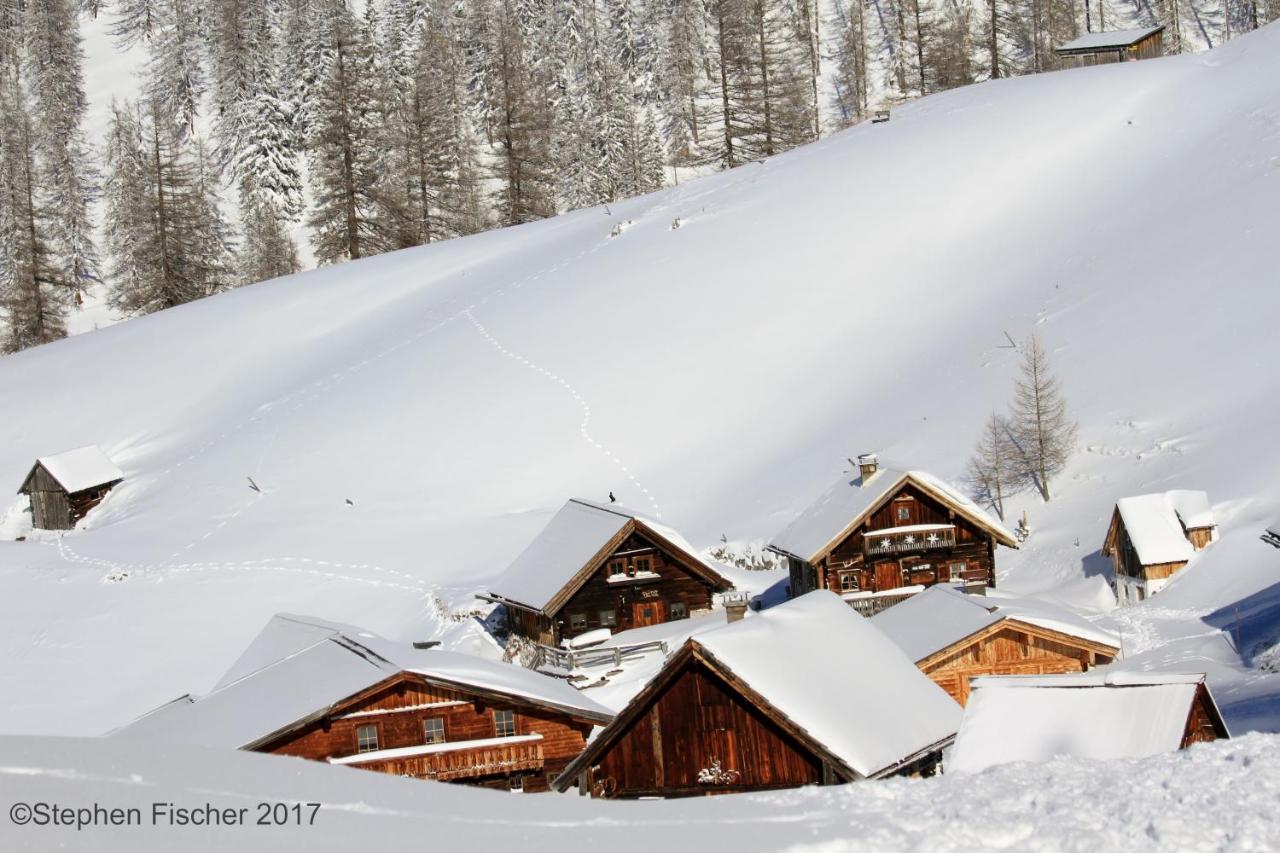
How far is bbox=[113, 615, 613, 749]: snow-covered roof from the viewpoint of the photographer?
2164 centimetres

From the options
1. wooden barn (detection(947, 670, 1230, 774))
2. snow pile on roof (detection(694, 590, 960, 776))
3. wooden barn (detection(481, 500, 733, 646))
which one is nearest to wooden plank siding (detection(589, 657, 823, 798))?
snow pile on roof (detection(694, 590, 960, 776))

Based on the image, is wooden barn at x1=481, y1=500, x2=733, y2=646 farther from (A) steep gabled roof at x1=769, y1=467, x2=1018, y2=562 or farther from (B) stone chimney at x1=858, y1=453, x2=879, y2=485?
(B) stone chimney at x1=858, y1=453, x2=879, y2=485

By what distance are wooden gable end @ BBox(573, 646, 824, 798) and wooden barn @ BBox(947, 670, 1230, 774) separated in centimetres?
253

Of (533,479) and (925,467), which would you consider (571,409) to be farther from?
(925,467)

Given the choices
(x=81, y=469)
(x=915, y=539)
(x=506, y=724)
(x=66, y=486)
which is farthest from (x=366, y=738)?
(x=81, y=469)

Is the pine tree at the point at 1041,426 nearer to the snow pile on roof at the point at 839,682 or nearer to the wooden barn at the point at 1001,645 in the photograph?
A: the wooden barn at the point at 1001,645

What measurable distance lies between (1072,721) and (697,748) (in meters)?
5.33

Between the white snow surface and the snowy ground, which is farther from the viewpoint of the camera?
the white snow surface

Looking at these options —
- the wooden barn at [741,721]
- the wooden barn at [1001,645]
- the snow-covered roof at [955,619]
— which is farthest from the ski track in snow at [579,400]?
the wooden barn at [741,721]

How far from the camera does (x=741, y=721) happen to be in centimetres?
2025

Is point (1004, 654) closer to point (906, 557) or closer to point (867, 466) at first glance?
point (906, 557)

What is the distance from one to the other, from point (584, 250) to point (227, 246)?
3997cm

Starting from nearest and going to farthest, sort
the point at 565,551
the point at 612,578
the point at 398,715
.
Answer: the point at 398,715 → the point at 612,578 → the point at 565,551

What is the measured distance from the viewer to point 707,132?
111m
